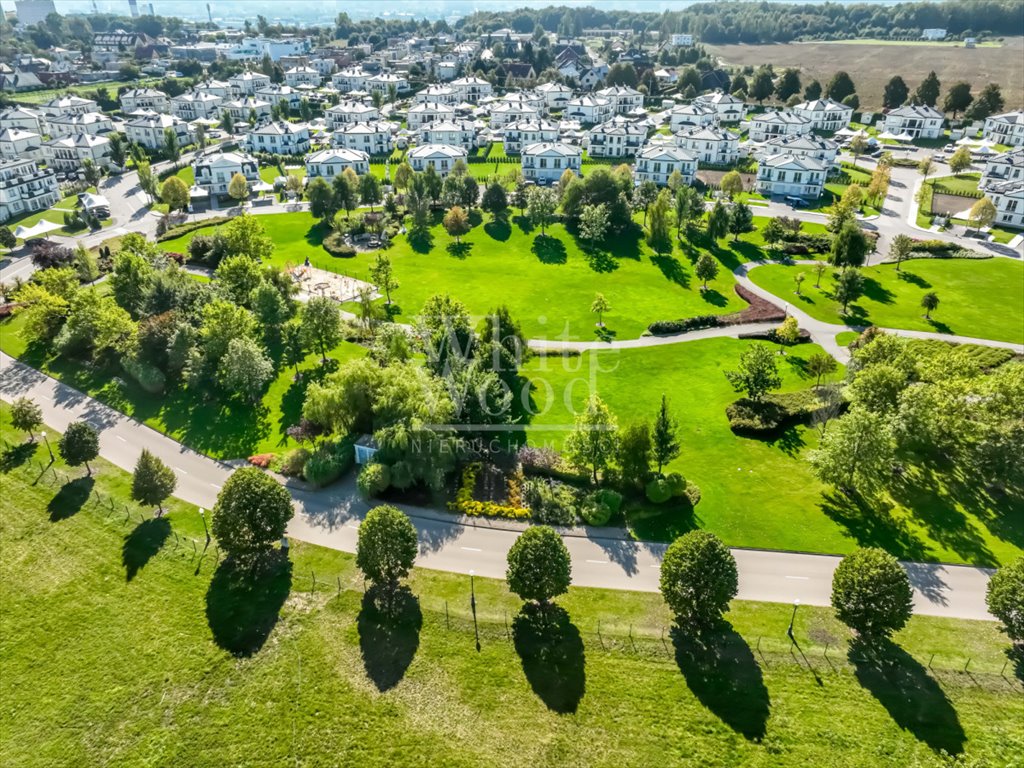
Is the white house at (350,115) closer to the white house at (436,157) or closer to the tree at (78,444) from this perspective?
the white house at (436,157)

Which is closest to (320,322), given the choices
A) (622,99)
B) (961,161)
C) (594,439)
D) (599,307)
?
(594,439)

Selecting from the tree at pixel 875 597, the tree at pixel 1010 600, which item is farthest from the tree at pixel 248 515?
the tree at pixel 1010 600

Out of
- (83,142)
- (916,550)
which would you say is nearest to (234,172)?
(83,142)

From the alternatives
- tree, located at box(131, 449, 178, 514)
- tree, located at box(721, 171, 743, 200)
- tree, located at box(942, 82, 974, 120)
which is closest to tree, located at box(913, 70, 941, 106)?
tree, located at box(942, 82, 974, 120)

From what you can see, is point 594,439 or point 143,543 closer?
point 143,543

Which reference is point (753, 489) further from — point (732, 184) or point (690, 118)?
point (690, 118)
